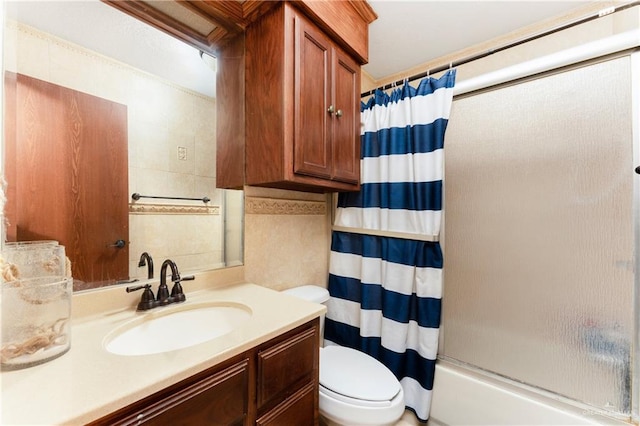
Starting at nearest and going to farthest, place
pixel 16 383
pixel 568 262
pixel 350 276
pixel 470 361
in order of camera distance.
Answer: pixel 16 383 < pixel 568 262 < pixel 470 361 < pixel 350 276

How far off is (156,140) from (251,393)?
102 centimetres

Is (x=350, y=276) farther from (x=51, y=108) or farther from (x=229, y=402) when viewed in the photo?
(x=51, y=108)

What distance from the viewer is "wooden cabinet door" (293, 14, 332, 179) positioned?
1142 mm

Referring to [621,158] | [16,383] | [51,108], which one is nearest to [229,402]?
[16,383]

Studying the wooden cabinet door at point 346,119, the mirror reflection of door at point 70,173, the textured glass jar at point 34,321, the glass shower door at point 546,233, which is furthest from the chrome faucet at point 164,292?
the glass shower door at point 546,233

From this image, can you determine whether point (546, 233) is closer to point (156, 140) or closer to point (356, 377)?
point (356, 377)

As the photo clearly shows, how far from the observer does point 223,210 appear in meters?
1.29

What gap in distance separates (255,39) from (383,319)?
1665 mm

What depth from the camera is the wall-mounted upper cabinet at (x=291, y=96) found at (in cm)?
112

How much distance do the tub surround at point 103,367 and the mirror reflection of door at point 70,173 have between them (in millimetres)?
123

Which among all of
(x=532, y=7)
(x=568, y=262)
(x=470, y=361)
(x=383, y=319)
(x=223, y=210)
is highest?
(x=532, y=7)

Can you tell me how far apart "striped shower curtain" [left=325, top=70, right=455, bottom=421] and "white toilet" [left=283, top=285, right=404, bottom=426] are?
0.95ft

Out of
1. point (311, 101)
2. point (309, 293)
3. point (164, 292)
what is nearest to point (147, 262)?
→ point (164, 292)

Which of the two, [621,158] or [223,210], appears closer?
[621,158]
